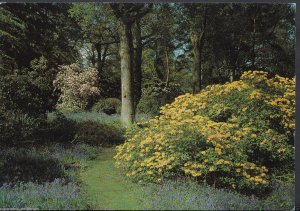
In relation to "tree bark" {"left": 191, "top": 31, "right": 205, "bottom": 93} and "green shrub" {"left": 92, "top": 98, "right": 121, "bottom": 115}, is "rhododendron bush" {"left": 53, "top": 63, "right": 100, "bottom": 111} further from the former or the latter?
"tree bark" {"left": 191, "top": 31, "right": 205, "bottom": 93}

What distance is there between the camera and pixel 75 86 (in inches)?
300

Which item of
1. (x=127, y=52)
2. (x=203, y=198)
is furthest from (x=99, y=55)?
(x=203, y=198)

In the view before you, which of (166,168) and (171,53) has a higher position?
(171,53)

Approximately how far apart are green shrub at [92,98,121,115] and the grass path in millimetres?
652

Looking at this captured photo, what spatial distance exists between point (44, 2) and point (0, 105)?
185cm

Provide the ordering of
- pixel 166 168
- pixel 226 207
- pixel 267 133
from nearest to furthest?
pixel 226 207 < pixel 166 168 < pixel 267 133

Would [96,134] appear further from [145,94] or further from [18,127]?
[18,127]

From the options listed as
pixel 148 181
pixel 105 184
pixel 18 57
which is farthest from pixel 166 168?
pixel 18 57

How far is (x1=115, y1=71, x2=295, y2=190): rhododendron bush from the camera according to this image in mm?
6777

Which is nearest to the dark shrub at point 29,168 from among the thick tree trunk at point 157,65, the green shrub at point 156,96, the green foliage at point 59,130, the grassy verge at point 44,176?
the grassy verge at point 44,176

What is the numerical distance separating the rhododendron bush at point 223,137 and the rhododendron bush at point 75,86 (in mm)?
935

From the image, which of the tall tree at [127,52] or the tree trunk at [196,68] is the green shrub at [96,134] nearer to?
the tall tree at [127,52]

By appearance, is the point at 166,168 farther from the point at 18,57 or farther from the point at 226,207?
the point at 18,57

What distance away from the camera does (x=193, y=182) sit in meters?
6.82
